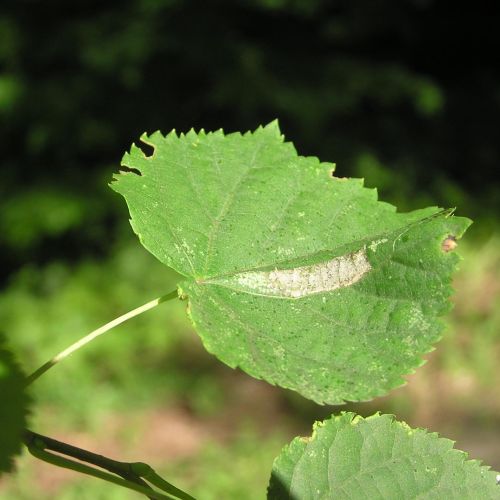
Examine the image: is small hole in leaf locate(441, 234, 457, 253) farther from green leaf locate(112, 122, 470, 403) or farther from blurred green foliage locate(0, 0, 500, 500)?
blurred green foliage locate(0, 0, 500, 500)

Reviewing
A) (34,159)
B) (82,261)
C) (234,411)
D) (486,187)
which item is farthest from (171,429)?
(486,187)

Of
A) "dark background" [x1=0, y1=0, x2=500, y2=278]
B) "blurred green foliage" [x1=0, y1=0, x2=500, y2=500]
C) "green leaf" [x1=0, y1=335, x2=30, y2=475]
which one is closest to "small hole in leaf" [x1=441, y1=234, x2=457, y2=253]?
"green leaf" [x1=0, y1=335, x2=30, y2=475]

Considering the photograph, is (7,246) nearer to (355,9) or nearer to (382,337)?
(355,9)

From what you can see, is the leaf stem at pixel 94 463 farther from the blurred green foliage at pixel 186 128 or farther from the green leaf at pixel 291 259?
the blurred green foliage at pixel 186 128

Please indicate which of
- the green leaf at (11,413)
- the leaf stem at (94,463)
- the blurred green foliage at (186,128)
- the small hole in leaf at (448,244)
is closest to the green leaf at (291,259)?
the small hole in leaf at (448,244)

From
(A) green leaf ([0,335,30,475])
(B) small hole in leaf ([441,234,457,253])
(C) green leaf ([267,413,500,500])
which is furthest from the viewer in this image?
(B) small hole in leaf ([441,234,457,253])

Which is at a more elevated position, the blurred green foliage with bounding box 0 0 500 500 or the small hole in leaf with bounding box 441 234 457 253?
the blurred green foliage with bounding box 0 0 500 500

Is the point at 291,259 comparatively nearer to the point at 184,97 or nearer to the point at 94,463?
the point at 94,463
